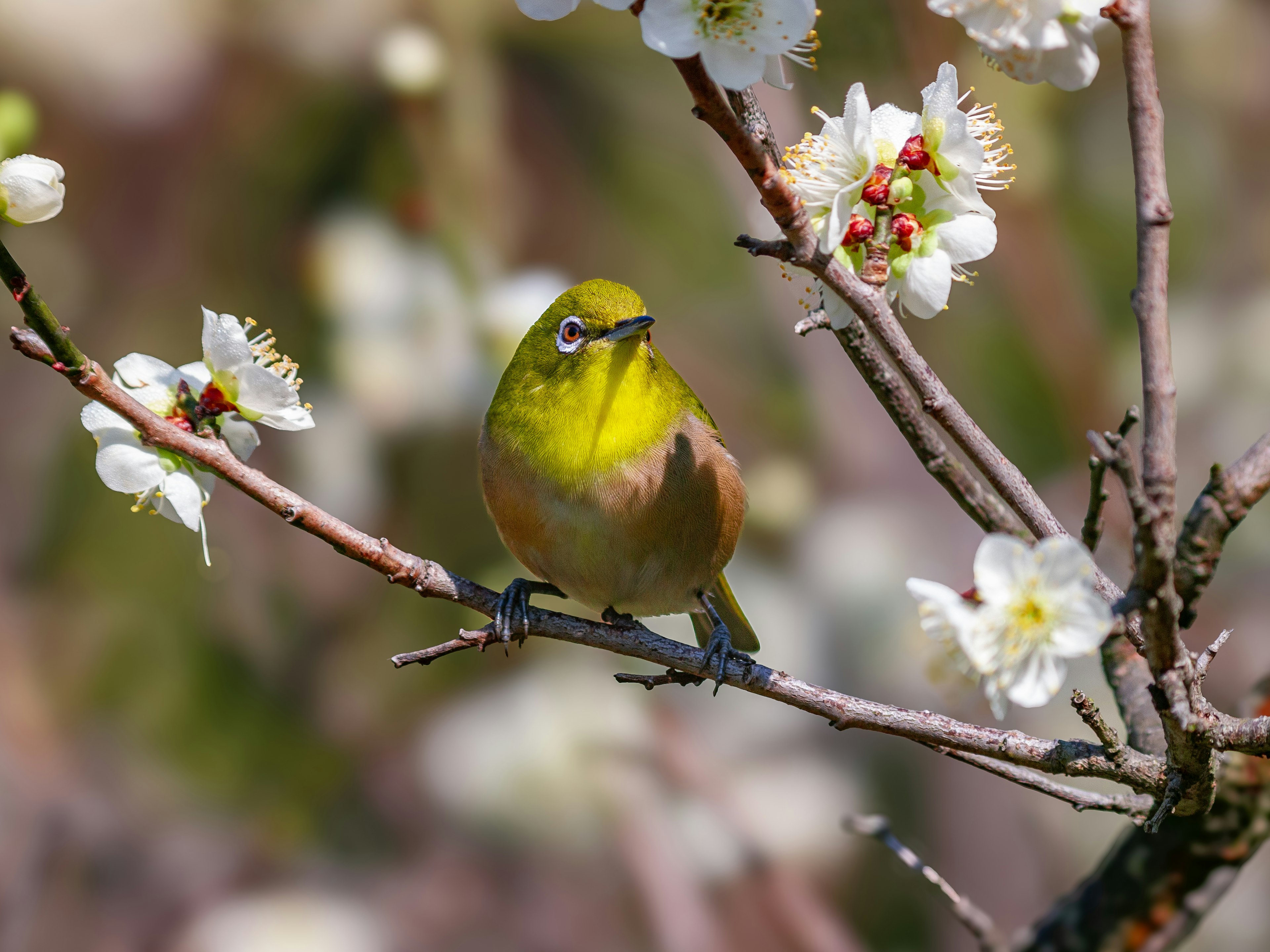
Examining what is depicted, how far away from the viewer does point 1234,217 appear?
5504 millimetres

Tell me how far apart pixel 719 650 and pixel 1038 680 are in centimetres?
94

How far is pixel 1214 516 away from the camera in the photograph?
1170 millimetres

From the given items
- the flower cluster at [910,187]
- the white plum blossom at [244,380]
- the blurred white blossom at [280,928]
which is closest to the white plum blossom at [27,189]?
the white plum blossom at [244,380]

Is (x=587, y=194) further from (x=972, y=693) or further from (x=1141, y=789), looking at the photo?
(x=1141, y=789)

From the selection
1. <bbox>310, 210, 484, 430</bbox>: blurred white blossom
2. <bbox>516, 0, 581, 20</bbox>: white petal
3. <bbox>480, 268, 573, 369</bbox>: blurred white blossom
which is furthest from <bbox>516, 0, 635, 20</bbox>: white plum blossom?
<bbox>310, 210, 484, 430</bbox>: blurred white blossom

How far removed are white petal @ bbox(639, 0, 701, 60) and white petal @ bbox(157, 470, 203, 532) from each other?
2.96ft

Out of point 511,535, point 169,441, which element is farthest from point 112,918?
point 169,441

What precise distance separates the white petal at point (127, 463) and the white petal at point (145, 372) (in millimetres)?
94

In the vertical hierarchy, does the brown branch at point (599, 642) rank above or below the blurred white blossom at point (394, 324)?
above

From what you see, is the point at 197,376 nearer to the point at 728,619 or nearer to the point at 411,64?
the point at 728,619

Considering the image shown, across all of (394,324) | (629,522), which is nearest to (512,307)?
(394,324)

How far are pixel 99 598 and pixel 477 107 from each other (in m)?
2.84

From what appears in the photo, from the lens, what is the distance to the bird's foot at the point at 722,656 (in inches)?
72.4

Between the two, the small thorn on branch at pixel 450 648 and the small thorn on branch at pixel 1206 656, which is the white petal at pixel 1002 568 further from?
the small thorn on branch at pixel 450 648
